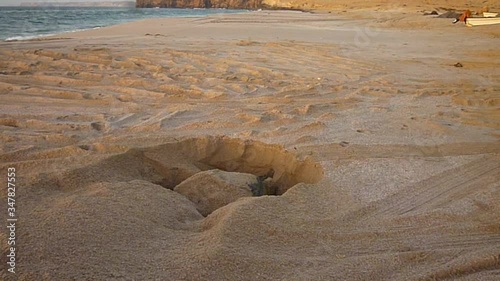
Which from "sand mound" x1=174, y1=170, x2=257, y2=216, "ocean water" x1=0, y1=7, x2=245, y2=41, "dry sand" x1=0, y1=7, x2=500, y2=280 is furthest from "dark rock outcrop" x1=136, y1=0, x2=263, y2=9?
"sand mound" x1=174, y1=170, x2=257, y2=216

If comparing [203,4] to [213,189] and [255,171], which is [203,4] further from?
[213,189]

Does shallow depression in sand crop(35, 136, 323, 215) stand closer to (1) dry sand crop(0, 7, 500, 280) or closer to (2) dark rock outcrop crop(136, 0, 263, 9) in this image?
(1) dry sand crop(0, 7, 500, 280)

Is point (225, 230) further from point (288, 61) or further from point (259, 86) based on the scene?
point (288, 61)

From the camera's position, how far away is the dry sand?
154cm

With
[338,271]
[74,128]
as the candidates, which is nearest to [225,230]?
[338,271]

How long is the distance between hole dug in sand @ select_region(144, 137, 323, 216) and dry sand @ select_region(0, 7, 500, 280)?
0.04 feet

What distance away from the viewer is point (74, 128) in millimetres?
3111

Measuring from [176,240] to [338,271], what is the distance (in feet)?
2.02

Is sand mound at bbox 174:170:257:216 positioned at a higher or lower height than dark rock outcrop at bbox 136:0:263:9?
lower

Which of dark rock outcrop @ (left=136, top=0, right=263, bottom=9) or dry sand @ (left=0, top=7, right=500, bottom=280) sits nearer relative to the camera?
dry sand @ (left=0, top=7, right=500, bottom=280)

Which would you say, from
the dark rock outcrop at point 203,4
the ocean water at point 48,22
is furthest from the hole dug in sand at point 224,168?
the dark rock outcrop at point 203,4

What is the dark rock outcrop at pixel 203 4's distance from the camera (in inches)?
2332

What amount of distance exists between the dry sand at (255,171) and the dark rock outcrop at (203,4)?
5347 cm

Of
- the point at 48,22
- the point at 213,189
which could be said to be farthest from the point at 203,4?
the point at 213,189
